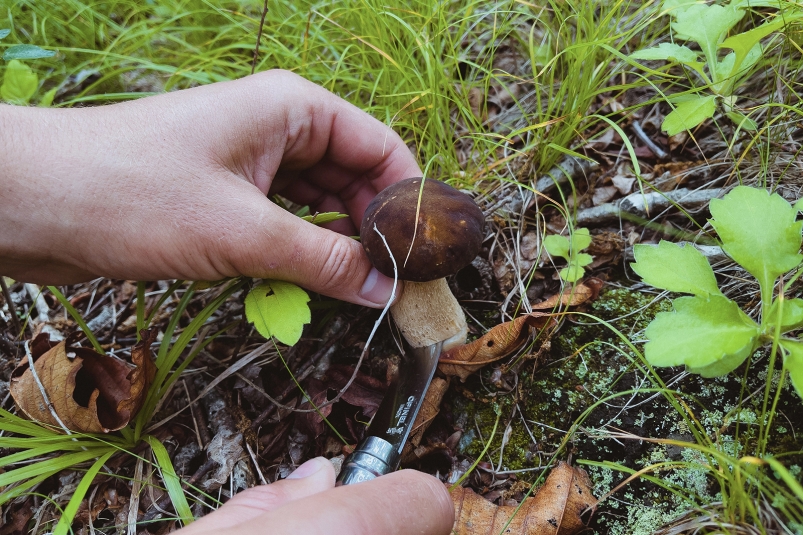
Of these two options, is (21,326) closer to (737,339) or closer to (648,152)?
(737,339)

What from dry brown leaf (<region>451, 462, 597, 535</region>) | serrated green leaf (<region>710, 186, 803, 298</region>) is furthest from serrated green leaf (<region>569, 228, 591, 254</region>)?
dry brown leaf (<region>451, 462, 597, 535</region>)

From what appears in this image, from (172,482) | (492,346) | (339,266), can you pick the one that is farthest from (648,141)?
(172,482)

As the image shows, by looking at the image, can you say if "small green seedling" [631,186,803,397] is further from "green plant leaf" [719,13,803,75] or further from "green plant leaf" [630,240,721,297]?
"green plant leaf" [719,13,803,75]

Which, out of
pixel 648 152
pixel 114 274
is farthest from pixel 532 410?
pixel 114 274

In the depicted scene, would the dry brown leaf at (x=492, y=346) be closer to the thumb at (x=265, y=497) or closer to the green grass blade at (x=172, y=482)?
the thumb at (x=265, y=497)

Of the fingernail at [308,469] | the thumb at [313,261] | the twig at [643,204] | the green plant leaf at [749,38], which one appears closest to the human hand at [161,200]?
A: the thumb at [313,261]

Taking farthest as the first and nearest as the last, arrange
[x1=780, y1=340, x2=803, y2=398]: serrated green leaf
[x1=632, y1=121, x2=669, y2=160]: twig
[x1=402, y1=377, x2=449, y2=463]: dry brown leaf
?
[x1=632, y1=121, x2=669, y2=160]: twig → [x1=402, y1=377, x2=449, y2=463]: dry brown leaf → [x1=780, y1=340, x2=803, y2=398]: serrated green leaf
